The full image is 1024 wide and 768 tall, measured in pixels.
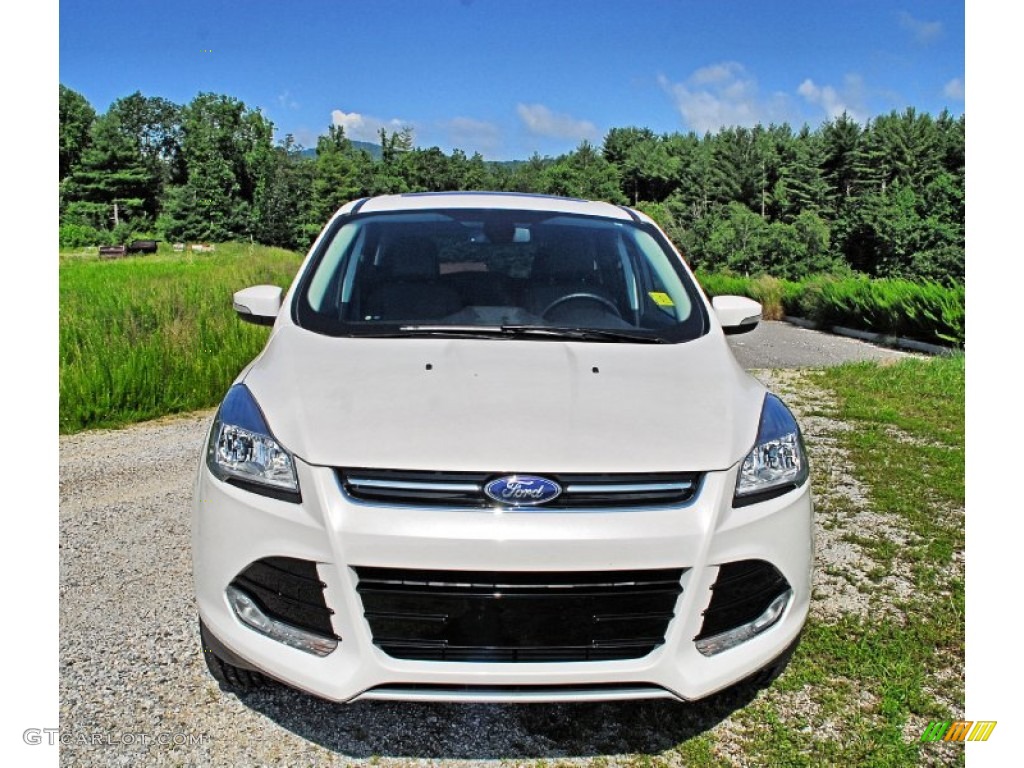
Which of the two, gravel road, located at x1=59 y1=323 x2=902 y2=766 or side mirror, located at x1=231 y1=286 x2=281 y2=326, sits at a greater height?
side mirror, located at x1=231 y1=286 x2=281 y2=326

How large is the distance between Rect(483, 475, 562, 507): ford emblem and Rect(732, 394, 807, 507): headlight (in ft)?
1.71

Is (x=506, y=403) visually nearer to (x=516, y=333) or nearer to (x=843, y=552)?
(x=516, y=333)

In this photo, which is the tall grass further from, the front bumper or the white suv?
the front bumper

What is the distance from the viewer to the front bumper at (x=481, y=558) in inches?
84.4

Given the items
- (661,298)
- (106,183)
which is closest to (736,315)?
(661,298)

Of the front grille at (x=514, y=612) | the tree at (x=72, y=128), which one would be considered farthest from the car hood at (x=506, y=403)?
the tree at (x=72, y=128)

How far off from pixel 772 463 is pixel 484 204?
84.6 inches

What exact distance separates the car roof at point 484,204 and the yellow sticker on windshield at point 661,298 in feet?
2.01

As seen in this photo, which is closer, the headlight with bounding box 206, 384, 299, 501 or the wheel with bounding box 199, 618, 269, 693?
the headlight with bounding box 206, 384, 299, 501

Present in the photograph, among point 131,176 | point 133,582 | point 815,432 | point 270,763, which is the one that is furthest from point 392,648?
point 131,176

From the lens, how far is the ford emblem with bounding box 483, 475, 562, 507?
7.29ft

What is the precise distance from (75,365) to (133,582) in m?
4.66

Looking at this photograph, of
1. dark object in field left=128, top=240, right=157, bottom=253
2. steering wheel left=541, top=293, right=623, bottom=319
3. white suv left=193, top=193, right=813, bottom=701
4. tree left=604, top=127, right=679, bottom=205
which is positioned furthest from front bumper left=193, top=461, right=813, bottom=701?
tree left=604, top=127, right=679, bottom=205

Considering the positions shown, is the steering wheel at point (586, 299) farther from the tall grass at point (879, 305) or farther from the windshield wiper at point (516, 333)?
the tall grass at point (879, 305)
